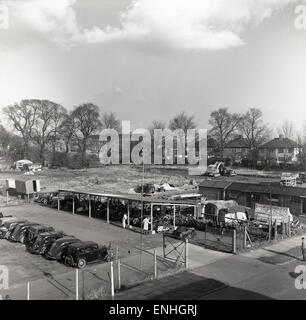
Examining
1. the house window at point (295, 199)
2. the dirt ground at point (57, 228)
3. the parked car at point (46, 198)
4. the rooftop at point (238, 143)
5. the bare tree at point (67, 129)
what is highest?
the bare tree at point (67, 129)

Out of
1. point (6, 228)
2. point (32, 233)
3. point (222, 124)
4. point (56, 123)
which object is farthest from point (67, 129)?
point (32, 233)

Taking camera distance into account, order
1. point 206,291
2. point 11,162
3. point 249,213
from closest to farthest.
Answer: point 206,291
point 249,213
point 11,162

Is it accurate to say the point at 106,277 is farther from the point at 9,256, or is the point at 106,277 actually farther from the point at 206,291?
the point at 9,256

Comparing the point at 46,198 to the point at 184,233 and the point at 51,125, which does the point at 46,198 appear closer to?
the point at 184,233

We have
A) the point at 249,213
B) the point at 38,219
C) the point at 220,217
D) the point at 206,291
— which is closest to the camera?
the point at 206,291

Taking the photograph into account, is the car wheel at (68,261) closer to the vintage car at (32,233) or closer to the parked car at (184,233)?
the vintage car at (32,233)

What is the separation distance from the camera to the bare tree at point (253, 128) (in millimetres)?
107750

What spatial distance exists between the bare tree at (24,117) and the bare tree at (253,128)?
55582mm

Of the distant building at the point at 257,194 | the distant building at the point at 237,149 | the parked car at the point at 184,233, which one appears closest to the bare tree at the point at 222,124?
the distant building at the point at 237,149

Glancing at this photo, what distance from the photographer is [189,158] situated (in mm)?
94750

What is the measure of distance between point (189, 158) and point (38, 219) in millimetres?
63563

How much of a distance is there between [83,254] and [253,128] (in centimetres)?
9467

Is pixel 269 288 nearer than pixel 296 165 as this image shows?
Yes
